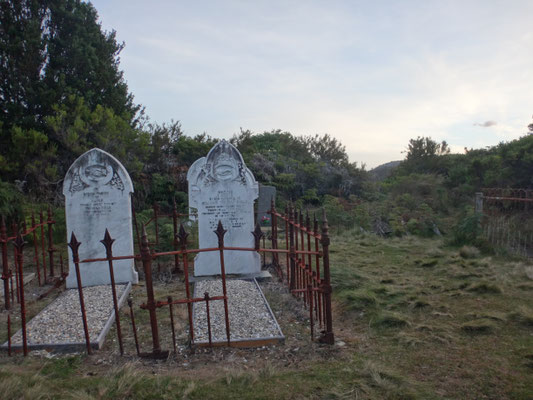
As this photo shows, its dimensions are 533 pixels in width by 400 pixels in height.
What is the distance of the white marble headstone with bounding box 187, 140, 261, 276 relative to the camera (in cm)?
687

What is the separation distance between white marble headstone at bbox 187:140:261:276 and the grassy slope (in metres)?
1.57

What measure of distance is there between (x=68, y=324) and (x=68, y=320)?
0.15 meters

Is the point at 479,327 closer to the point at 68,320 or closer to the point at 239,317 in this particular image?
the point at 239,317

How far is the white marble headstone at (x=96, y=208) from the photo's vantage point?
6289 mm

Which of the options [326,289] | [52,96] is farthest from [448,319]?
[52,96]

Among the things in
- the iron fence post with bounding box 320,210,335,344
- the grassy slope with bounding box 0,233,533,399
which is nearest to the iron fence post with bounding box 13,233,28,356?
the grassy slope with bounding box 0,233,533,399

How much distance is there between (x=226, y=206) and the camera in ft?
22.7

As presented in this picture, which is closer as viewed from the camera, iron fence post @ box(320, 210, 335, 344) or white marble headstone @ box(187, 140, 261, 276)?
iron fence post @ box(320, 210, 335, 344)

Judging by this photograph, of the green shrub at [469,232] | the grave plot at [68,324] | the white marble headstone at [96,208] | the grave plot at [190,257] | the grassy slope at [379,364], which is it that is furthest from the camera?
the green shrub at [469,232]

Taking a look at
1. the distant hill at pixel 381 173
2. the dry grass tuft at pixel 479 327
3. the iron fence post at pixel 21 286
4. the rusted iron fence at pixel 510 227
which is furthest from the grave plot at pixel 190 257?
the distant hill at pixel 381 173

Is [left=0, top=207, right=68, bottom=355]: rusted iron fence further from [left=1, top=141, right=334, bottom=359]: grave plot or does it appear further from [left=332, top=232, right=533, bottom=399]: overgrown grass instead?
Answer: [left=332, top=232, right=533, bottom=399]: overgrown grass

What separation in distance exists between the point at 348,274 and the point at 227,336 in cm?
279

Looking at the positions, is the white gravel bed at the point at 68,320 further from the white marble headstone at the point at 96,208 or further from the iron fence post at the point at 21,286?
the white marble headstone at the point at 96,208

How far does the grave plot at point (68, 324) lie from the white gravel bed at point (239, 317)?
1.07 meters
